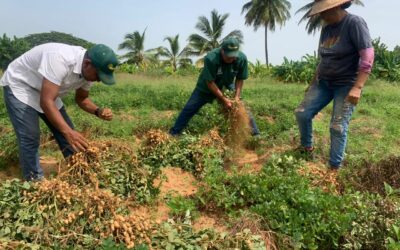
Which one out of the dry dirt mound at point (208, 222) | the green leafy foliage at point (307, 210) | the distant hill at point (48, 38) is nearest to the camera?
the green leafy foliage at point (307, 210)

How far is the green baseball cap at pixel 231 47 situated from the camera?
16.8ft

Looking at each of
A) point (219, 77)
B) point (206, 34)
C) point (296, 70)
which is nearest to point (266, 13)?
point (206, 34)

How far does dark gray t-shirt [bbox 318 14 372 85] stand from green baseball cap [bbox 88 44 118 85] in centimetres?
224

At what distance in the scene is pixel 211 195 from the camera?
355 cm

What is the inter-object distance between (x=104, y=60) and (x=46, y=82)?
46 centimetres

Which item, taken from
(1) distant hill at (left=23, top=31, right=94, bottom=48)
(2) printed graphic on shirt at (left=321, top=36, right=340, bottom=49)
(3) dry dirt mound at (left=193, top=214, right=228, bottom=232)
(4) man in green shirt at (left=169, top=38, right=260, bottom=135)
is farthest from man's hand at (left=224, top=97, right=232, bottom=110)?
(1) distant hill at (left=23, top=31, right=94, bottom=48)

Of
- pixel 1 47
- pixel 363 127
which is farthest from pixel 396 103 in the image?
pixel 1 47

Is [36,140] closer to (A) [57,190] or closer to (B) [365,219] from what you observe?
(A) [57,190]

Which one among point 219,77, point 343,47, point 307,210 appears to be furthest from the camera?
point 219,77

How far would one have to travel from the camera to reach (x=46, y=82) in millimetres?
3270

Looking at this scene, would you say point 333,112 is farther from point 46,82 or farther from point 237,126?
point 46,82

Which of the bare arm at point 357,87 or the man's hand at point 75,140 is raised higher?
the bare arm at point 357,87

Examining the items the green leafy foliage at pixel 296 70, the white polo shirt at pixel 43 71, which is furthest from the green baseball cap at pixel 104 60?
the green leafy foliage at pixel 296 70

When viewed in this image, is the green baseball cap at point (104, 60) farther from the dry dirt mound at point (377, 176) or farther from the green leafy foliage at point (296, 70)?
the green leafy foliage at point (296, 70)
